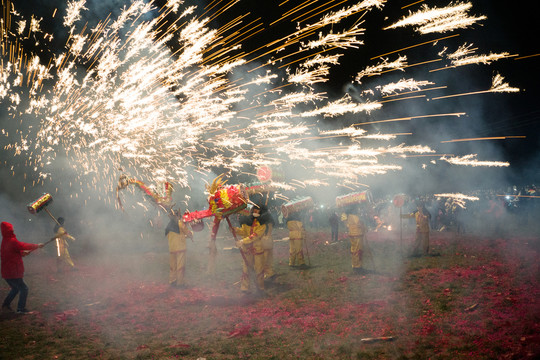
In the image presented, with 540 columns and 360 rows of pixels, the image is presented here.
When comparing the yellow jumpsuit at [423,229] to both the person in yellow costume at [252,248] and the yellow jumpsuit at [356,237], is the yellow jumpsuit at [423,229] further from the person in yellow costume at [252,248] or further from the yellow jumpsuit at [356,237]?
the person in yellow costume at [252,248]

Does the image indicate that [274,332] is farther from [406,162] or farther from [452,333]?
[406,162]

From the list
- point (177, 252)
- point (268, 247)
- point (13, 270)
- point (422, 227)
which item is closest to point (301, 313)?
point (268, 247)

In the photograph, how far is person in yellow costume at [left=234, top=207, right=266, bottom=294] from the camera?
30.5 feet

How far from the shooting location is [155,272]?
12719mm

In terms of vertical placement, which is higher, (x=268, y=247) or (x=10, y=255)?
(x=10, y=255)

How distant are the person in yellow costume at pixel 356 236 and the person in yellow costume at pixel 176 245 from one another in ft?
17.0

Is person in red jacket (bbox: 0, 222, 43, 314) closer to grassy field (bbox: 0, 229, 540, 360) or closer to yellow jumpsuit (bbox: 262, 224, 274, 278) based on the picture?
grassy field (bbox: 0, 229, 540, 360)

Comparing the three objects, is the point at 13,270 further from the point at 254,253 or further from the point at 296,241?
the point at 296,241

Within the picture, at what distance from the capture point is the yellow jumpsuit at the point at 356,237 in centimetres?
1091

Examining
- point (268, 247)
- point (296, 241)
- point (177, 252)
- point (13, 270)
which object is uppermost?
point (13, 270)

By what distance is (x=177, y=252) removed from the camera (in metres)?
Answer: 10.3

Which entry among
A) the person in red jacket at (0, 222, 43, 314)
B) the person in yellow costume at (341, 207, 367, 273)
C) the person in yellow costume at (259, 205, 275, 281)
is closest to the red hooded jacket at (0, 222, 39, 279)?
the person in red jacket at (0, 222, 43, 314)

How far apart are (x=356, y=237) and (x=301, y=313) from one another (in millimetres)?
4180

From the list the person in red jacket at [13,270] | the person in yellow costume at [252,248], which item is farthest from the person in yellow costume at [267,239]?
the person in red jacket at [13,270]
